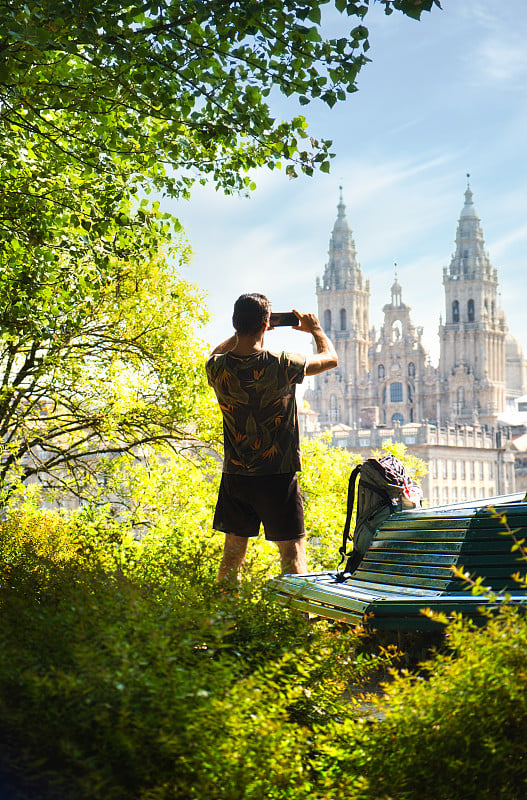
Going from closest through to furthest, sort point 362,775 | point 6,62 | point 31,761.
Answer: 1. point 31,761
2. point 362,775
3. point 6,62

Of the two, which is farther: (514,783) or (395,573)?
(395,573)

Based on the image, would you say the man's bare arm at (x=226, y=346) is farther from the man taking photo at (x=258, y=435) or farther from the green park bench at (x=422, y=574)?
the green park bench at (x=422, y=574)

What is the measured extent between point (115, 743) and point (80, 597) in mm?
805

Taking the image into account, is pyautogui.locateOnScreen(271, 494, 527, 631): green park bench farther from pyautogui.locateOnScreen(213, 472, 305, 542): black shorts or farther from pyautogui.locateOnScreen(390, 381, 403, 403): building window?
pyautogui.locateOnScreen(390, 381, 403, 403): building window

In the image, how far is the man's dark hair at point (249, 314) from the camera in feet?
14.4

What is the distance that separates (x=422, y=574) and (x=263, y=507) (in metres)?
0.93

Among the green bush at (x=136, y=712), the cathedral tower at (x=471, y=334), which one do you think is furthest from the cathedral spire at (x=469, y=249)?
the green bush at (x=136, y=712)

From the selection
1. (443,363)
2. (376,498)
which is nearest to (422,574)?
(376,498)

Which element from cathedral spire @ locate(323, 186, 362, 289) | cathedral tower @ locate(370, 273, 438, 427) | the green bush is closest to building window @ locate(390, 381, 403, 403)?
cathedral tower @ locate(370, 273, 438, 427)

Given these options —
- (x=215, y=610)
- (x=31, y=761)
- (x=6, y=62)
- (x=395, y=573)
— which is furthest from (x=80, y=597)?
(x=6, y=62)

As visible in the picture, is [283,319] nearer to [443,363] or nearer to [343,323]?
[443,363]

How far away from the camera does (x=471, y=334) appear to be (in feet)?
405

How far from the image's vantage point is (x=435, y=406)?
117938 millimetres

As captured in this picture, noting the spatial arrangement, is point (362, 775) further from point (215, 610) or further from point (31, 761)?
point (31, 761)
